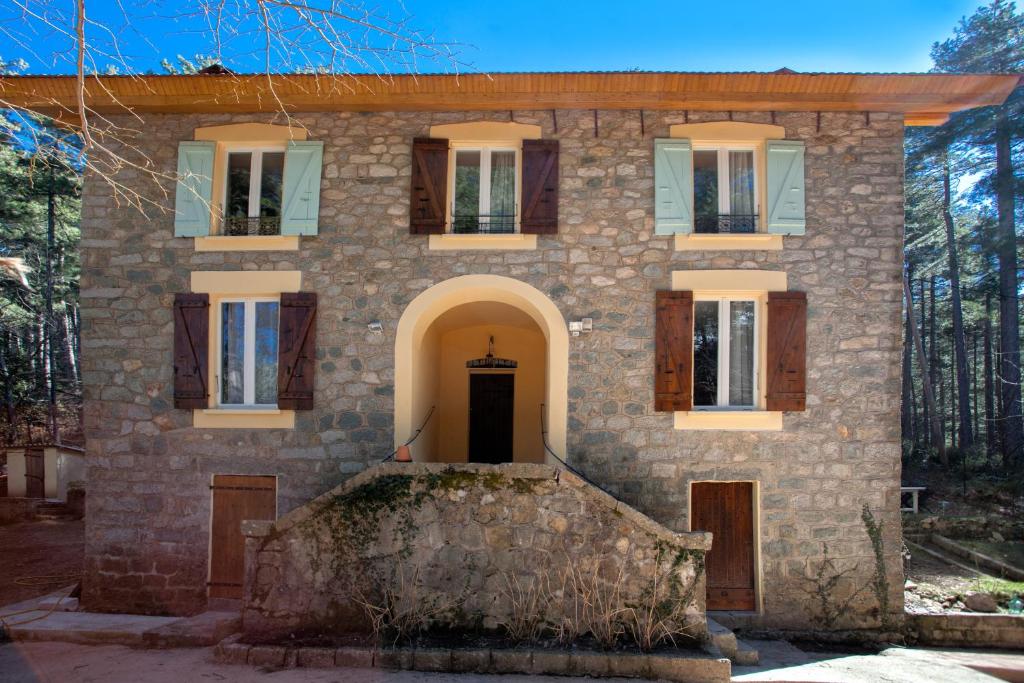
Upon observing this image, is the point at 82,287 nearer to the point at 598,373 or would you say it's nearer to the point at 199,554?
the point at 199,554

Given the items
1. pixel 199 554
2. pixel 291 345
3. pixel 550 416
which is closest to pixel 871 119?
pixel 550 416

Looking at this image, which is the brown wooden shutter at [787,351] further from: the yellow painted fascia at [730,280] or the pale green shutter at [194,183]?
the pale green shutter at [194,183]

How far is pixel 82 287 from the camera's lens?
26.3 ft

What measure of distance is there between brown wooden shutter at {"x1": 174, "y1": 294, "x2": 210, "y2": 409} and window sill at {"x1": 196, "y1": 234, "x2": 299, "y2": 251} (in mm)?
617

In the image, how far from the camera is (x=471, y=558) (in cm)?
624

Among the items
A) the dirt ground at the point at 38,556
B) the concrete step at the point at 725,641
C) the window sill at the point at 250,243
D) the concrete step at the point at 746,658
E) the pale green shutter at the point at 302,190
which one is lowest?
the dirt ground at the point at 38,556

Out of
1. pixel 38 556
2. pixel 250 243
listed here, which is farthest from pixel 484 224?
pixel 38 556

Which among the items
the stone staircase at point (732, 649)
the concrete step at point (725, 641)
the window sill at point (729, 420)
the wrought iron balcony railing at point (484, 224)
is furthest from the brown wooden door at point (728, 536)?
the wrought iron balcony railing at point (484, 224)

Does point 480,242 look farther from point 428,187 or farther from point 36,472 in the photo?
point 36,472

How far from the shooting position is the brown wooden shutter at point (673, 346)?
7801mm

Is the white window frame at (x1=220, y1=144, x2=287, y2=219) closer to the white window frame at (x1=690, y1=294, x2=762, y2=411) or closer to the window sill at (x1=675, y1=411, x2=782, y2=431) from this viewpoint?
the white window frame at (x1=690, y1=294, x2=762, y2=411)

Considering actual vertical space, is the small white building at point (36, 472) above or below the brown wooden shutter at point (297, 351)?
below

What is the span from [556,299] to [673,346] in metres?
1.49

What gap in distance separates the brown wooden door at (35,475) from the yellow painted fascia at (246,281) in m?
9.12
